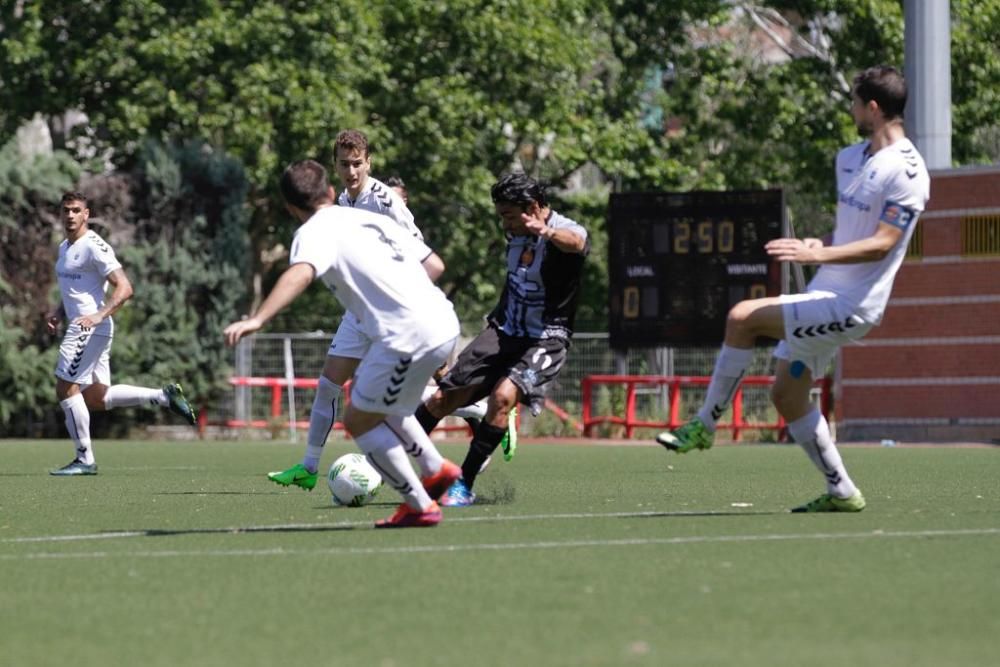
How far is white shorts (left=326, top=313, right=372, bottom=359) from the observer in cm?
1262

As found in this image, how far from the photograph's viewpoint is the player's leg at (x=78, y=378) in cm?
1666

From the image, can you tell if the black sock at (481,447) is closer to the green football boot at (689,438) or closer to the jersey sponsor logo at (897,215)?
the green football boot at (689,438)

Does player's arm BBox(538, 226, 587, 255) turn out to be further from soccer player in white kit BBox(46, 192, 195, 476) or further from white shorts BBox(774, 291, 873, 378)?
soccer player in white kit BBox(46, 192, 195, 476)

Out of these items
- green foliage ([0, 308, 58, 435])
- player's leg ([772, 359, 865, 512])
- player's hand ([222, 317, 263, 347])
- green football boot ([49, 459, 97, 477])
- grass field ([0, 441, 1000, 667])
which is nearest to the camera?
grass field ([0, 441, 1000, 667])

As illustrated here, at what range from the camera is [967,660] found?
5.43m

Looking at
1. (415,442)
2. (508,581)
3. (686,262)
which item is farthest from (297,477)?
(686,262)

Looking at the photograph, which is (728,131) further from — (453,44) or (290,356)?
(290,356)

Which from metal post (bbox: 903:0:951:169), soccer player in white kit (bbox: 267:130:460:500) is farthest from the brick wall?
soccer player in white kit (bbox: 267:130:460:500)

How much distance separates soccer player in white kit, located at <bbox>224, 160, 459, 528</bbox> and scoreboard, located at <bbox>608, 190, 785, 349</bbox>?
714 inches

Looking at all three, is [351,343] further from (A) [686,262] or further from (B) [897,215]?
(A) [686,262]

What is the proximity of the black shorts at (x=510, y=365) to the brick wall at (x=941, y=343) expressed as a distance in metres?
17.7

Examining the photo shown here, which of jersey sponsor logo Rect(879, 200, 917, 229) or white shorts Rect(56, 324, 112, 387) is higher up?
jersey sponsor logo Rect(879, 200, 917, 229)

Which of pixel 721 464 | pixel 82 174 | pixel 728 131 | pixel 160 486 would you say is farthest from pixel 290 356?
pixel 160 486

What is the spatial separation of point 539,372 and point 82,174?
2396cm
